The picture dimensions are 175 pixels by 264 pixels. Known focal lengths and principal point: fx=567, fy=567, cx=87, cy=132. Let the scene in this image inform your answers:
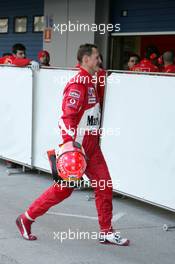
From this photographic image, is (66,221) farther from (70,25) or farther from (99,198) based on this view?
(70,25)

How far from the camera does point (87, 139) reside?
5.40 metres

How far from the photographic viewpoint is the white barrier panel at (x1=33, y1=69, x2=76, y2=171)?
7.62 m

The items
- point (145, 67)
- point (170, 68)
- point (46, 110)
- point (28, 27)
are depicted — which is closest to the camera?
point (46, 110)

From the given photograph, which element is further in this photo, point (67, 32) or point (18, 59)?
point (67, 32)

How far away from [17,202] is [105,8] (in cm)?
829

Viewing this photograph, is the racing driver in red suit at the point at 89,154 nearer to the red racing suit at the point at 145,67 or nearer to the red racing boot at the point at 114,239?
the red racing boot at the point at 114,239

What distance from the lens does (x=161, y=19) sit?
12828 millimetres

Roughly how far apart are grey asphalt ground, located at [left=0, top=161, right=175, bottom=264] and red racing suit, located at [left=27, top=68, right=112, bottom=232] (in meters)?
0.31

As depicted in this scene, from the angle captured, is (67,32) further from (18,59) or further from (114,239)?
(114,239)

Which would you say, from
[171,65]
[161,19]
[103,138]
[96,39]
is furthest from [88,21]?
[103,138]

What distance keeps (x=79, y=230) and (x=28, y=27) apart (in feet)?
40.3

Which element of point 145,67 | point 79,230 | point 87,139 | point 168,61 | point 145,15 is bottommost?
point 79,230

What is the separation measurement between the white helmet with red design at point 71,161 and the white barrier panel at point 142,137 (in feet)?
4.44

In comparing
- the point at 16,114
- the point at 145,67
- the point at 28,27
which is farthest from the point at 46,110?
the point at 28,27
